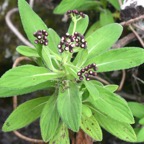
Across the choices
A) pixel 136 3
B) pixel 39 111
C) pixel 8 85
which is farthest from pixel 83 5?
pixel 8 85

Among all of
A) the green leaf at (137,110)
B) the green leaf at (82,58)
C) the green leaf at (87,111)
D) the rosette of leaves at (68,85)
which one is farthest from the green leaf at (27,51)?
the green leaf at (137,110)

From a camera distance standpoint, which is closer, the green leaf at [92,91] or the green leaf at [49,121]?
the green leaf at [92,91]

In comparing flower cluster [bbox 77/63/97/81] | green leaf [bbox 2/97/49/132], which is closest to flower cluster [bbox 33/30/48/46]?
flower cluster [bbox 77/63/97/81]

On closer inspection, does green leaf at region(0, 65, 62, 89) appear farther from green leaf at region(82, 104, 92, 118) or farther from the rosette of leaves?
green leaf at region(82, 104, 92, 118)

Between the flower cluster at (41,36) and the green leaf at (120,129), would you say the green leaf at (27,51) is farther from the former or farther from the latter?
the green leaf at (120,129)

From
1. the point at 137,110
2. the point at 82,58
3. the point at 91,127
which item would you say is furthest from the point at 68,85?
the point at 137,110

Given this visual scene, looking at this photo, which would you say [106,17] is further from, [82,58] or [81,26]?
[82,58]
